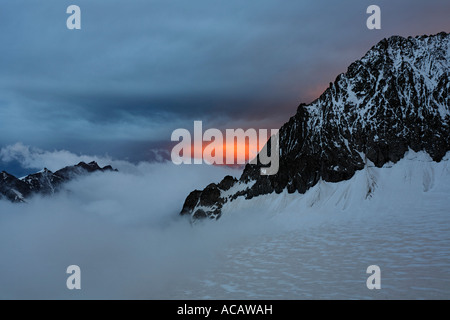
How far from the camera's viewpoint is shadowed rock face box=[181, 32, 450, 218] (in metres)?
157

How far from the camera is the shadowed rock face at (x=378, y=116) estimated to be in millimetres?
157000

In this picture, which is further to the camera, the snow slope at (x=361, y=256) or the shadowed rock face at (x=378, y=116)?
the shadowed rock face at (x=378, y=116)

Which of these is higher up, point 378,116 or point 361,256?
point 378,116

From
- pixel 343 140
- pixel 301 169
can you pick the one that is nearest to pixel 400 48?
pixel 343 140

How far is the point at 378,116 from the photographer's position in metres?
169

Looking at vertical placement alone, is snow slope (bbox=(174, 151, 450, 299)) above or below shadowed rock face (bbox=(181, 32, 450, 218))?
below

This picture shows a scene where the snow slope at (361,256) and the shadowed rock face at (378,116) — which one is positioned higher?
the shadowed rock face at (378,116)

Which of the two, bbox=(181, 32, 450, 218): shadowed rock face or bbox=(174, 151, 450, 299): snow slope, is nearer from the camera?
bbox=(174, 151, 450, 299): snow slope

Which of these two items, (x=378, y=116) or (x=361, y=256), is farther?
(x=378, y=116)
